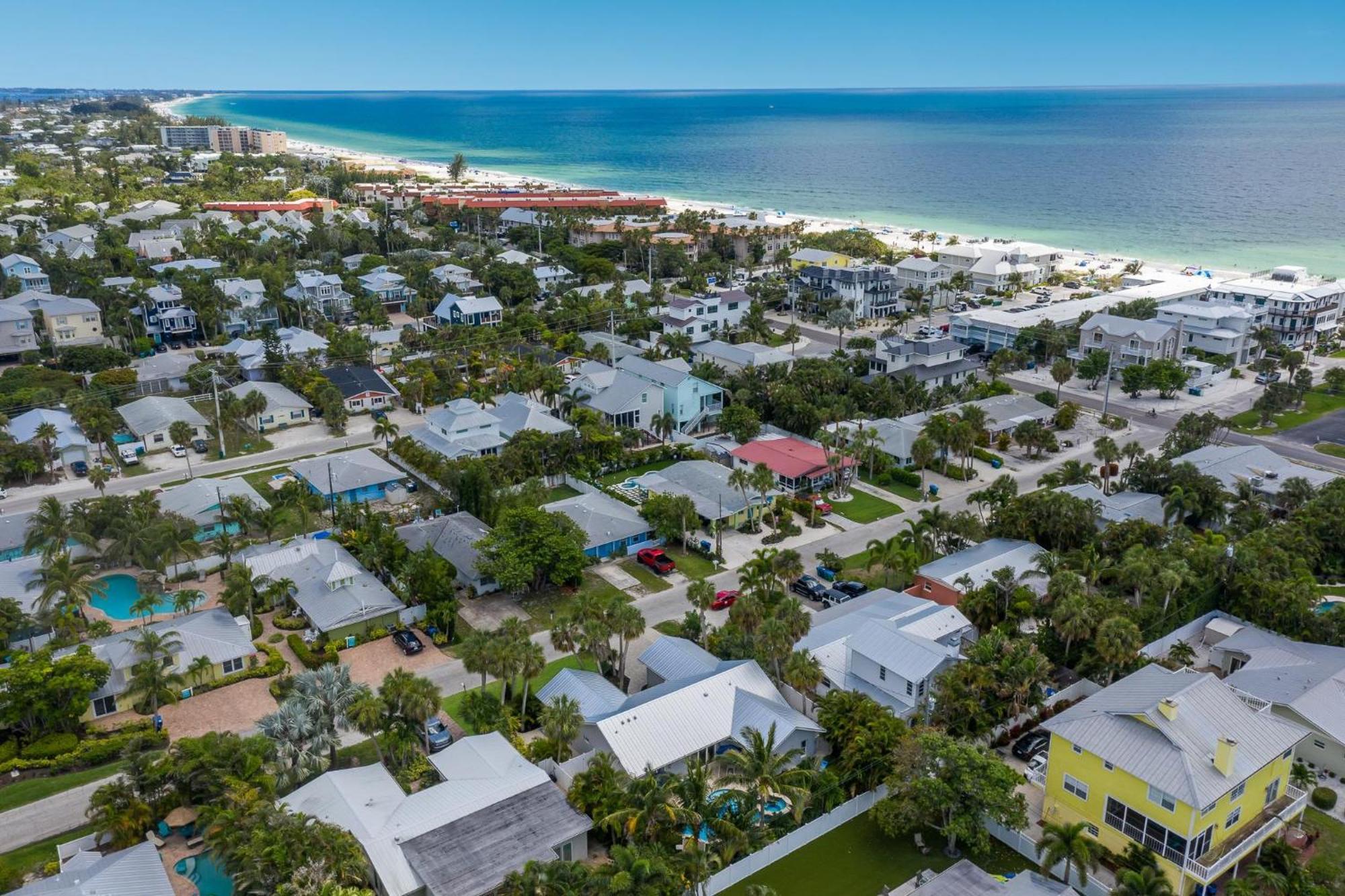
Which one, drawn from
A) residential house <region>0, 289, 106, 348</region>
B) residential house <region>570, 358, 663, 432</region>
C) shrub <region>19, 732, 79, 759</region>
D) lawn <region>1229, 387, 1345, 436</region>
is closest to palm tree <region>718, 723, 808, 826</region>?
shrub <region>19, 732, 79, 759</region>

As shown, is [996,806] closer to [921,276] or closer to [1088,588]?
[1088,588]

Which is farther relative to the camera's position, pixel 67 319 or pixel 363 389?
pixel 67 319

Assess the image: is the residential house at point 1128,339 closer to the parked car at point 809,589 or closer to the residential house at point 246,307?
the parked car at point 809,589

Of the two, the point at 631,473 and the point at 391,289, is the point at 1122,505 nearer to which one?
the point at 631,473

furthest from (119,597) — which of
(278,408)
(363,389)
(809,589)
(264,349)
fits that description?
(264,349)

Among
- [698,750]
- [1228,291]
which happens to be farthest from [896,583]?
[1228,291]

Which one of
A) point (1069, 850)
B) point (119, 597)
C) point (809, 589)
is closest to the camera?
point (1069, 850)
